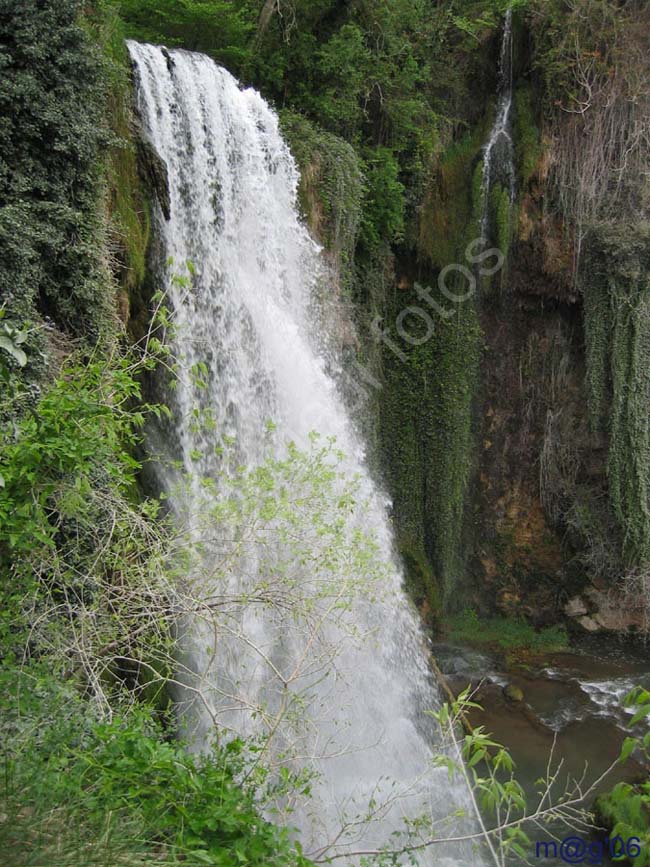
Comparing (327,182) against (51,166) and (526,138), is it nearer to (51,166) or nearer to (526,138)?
(526,138)

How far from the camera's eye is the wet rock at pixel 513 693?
10914mm

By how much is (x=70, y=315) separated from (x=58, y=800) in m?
4.08

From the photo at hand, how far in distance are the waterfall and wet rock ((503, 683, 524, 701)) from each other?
23.5ft

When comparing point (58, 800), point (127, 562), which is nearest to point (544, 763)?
point (127, 562)

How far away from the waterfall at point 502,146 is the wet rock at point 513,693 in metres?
7.16

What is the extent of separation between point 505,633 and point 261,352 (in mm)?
7007

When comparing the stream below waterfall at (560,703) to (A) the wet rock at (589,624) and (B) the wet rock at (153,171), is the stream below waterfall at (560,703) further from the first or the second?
(B) the wet rock at (153,171)

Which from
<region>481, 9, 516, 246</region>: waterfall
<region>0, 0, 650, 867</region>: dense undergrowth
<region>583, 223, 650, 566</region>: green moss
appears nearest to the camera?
<region>0, 0, 650, 867</region>: dense undergrowth

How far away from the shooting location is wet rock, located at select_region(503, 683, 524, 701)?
430 inches

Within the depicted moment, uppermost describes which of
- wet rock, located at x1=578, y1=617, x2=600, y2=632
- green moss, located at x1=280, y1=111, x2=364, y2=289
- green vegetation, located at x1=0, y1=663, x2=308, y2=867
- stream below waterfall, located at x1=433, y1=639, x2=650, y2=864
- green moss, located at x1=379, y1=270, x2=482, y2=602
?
green moss, located at x1=280, y1=111, x2=364, y2=289

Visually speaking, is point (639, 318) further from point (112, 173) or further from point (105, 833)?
point (105, 833)

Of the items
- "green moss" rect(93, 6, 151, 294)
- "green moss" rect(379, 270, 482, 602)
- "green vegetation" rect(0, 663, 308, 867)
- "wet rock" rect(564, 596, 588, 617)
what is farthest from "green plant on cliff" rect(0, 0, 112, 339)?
"wet rock" rect(564, 596, 588, 617)

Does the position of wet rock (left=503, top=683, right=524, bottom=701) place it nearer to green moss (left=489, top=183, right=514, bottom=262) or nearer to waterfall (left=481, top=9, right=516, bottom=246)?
green moss (left=489, top=183, right=514, bottom=262)

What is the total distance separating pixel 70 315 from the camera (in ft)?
20.9
